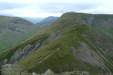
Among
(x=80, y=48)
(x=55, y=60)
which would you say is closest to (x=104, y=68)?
(x=80, y=48)

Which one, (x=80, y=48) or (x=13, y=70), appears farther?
(x=80, y=48)

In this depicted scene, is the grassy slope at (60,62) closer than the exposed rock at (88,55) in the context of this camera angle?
Yes

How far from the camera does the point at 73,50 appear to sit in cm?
14250

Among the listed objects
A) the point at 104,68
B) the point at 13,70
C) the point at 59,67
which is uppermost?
the point at 13,70

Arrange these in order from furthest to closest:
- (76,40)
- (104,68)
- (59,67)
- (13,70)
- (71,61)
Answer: (76,40) → (104,68) → (71,61) → (59,67) → (13,70)

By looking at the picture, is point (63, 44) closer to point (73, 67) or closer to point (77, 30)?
point (73, 67)

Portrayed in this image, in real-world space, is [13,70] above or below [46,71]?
above

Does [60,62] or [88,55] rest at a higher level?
[60,62]

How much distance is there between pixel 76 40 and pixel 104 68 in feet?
92.8

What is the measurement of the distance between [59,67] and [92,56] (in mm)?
39878

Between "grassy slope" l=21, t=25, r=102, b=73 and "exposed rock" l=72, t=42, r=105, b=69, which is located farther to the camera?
"exposed rock" l=72, t=42, r=105, b=69

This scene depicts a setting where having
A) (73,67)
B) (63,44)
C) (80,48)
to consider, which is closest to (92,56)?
(80,48)

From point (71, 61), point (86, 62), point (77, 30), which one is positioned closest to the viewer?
A: point (71, 61)

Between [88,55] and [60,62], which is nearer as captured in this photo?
Answer: [60,62]
